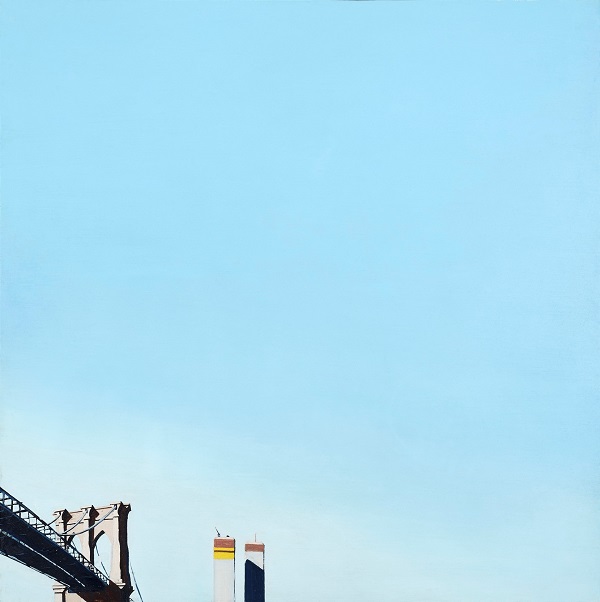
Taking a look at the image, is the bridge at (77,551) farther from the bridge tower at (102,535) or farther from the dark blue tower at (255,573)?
the dark blue tower at (255,573)

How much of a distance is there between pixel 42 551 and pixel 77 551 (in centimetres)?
307

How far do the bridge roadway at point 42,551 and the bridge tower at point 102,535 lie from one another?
0.64 metres

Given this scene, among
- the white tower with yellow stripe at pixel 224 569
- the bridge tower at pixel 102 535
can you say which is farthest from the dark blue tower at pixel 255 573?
the bridge tower at pixel 102 535

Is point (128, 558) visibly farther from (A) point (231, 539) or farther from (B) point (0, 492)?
(B) point (0, 492)

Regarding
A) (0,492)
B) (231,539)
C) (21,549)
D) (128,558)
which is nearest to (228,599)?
(231,539)

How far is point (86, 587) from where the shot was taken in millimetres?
48375

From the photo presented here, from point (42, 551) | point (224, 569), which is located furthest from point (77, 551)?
point (224, 569)

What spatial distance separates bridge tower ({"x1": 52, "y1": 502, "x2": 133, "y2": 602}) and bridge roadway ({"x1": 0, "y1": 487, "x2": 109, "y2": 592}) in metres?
0.64

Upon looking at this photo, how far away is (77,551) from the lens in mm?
45531

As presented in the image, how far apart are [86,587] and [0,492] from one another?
16830 millimetres

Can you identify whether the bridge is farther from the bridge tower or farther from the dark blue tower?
the dark blue tower

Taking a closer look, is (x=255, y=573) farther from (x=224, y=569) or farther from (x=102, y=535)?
(x=102, y=535)

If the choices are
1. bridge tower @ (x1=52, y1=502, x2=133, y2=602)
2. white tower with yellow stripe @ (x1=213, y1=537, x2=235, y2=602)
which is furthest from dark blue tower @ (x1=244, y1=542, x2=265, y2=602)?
bridge tower @ (x1=52, y1=502, x2=133, y2=602)

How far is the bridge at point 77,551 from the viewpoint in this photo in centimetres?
4103
